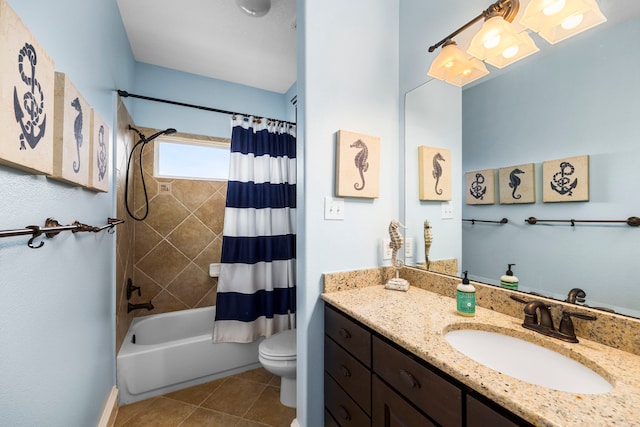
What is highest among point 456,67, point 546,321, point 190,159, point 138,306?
point 456,67

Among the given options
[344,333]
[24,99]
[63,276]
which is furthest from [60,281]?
[344,333]

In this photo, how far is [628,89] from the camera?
0.78 meters

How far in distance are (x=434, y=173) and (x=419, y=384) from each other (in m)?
1.06

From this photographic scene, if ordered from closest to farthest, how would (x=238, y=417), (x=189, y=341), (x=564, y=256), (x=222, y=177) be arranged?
(x=564, y=256), (x=238, y=417), (x=189, y=341), (x=222, y=177)

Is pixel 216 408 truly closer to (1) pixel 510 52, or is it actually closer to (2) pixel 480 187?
(2) pixel 480 187

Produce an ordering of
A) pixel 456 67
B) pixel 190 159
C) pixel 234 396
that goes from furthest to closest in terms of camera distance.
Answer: pixel 190 159 → pixel 234 396 → pixel 456 67

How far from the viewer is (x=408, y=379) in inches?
32.5

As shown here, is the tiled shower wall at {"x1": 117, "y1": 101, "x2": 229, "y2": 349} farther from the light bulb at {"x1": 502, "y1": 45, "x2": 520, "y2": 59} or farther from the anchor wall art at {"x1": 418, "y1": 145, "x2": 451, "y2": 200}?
the light bulb at {"x1": 502, "y1": 45, "x2": 520, "y2": 59}

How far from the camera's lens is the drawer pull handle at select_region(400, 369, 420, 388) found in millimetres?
805

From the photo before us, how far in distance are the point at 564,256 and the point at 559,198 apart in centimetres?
21

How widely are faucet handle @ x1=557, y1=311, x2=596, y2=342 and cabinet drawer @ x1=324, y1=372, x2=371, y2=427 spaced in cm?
75

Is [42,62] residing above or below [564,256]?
above

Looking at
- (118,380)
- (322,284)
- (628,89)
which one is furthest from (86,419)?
(628,89)

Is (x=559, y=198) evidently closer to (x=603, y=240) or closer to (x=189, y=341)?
(x=603, y=240)
